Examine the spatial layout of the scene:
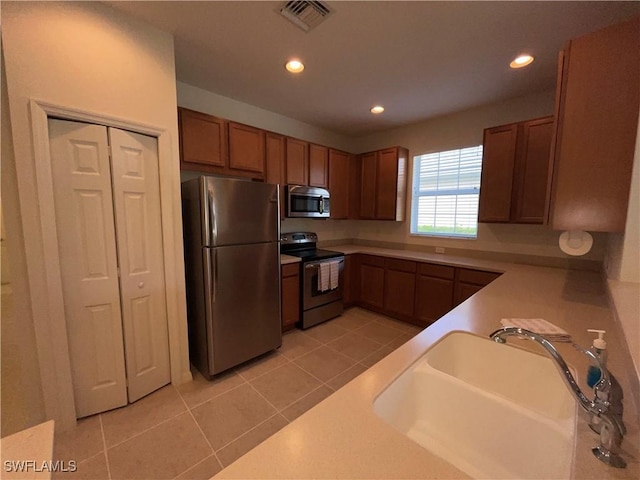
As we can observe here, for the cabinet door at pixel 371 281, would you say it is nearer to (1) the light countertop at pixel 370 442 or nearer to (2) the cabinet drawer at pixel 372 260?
(2) the cabinet drawer at pixel 372 260

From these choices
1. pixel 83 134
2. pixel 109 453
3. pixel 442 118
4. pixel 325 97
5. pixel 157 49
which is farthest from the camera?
pixel 442 118

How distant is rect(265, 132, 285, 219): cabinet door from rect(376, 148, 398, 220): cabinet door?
1.47 m

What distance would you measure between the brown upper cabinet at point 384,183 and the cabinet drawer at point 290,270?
153 centimetres

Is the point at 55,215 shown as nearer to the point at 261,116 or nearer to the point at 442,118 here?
the point at 261,116

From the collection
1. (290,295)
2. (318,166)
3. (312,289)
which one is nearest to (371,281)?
(312,289)

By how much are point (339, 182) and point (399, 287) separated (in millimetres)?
1733

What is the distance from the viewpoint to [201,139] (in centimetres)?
240

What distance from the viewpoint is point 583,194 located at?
4.03ft

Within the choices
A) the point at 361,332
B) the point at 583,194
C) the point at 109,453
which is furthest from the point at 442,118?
the point at 109,453

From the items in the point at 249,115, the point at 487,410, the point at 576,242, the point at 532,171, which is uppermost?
the point at 249,115

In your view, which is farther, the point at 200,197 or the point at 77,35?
the point at 200,197

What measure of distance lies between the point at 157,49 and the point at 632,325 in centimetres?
283

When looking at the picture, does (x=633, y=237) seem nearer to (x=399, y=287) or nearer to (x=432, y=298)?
(x=432, y=298)

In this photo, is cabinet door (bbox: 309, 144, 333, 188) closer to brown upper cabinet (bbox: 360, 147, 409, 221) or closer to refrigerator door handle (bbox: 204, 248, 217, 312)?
brown upper cabinet (bbox: 360, 147, 409, 221)
